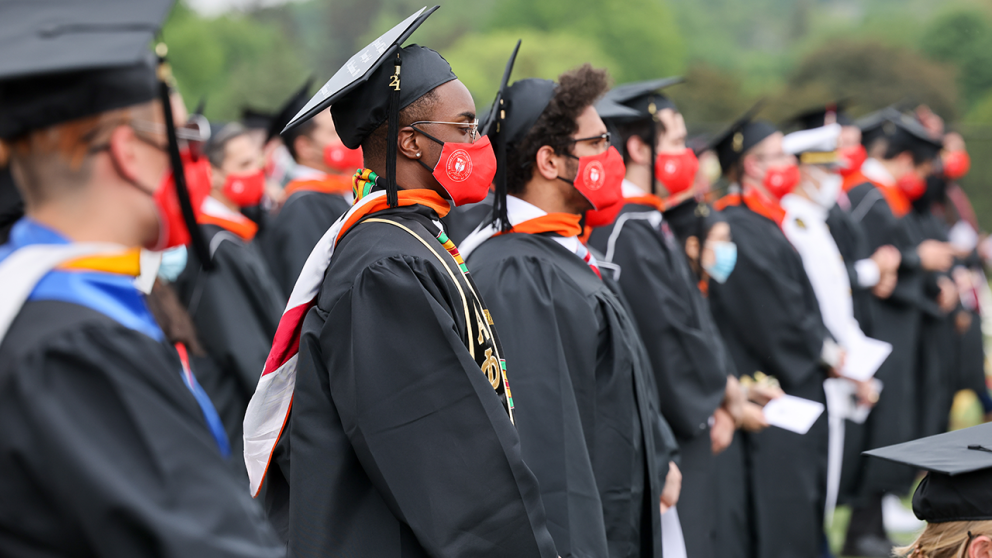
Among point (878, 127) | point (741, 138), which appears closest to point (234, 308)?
point (741, 138)

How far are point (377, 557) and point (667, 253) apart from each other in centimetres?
265

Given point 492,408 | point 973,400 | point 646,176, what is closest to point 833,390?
point 646,176

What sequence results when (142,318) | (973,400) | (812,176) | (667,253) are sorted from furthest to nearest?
1. (973,400)
2. (812,176)
3. (667,253)
4. (142,318)

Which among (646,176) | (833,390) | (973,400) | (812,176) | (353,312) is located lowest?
(973,400)

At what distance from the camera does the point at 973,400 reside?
12125 millimetres

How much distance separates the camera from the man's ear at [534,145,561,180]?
12.6 feet

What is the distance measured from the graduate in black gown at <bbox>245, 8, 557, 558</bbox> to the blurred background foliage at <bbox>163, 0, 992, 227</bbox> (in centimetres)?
1841

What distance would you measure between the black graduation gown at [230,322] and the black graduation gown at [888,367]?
4.86 m

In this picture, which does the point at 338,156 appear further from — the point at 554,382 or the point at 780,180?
the point at 554,382

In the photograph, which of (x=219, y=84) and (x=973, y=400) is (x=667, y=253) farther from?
(x=219, y=84)

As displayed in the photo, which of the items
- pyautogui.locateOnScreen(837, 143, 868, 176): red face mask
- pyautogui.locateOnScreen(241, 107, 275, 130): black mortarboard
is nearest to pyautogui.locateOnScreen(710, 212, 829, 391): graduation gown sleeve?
pyautogui.locateOnScreen(837, 143, 868, 176): red face mask

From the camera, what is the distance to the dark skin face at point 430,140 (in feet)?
9.65

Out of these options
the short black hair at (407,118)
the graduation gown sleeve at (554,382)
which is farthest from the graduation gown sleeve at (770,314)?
the short black hair at (407,118)

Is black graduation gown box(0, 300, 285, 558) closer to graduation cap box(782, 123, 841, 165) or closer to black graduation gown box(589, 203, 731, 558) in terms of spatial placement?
black graduation gown box(589, 203, 731, 558)
